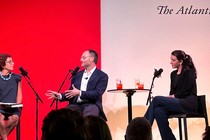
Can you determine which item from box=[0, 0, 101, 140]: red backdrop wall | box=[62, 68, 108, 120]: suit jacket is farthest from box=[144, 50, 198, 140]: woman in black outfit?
box=[0, 0, 101, 140]: red backdrop wall

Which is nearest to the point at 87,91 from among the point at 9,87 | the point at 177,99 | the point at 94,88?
the point at 94,88

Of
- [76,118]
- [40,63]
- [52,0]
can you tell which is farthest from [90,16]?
[76,118]

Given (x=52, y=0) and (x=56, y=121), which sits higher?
(x=52, y=0)

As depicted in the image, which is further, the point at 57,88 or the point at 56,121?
the point at 57,88

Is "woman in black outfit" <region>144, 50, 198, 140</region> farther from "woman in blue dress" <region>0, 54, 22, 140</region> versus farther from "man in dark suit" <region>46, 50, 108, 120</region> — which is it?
"woman in blue dress" <region>0, 54, 22, 140</region>

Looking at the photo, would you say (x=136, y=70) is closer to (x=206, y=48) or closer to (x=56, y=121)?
(x=206, y=48)

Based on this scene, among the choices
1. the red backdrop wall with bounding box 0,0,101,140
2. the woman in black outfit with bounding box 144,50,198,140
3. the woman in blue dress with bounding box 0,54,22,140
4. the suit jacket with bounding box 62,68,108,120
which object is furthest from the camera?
the red backdrop wall with bounding box 0,0,101,140

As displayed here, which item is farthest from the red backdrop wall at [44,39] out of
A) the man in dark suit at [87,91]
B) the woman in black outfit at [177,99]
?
the woman in black outfit at [177,99]

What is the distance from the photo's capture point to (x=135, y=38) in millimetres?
5574

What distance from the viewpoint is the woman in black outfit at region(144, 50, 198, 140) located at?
422cm

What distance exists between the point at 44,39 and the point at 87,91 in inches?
54.2

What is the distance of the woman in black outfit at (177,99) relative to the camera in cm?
422

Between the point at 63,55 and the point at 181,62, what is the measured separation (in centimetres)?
174

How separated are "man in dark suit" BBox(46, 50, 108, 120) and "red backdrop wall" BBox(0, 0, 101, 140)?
2.28ft
